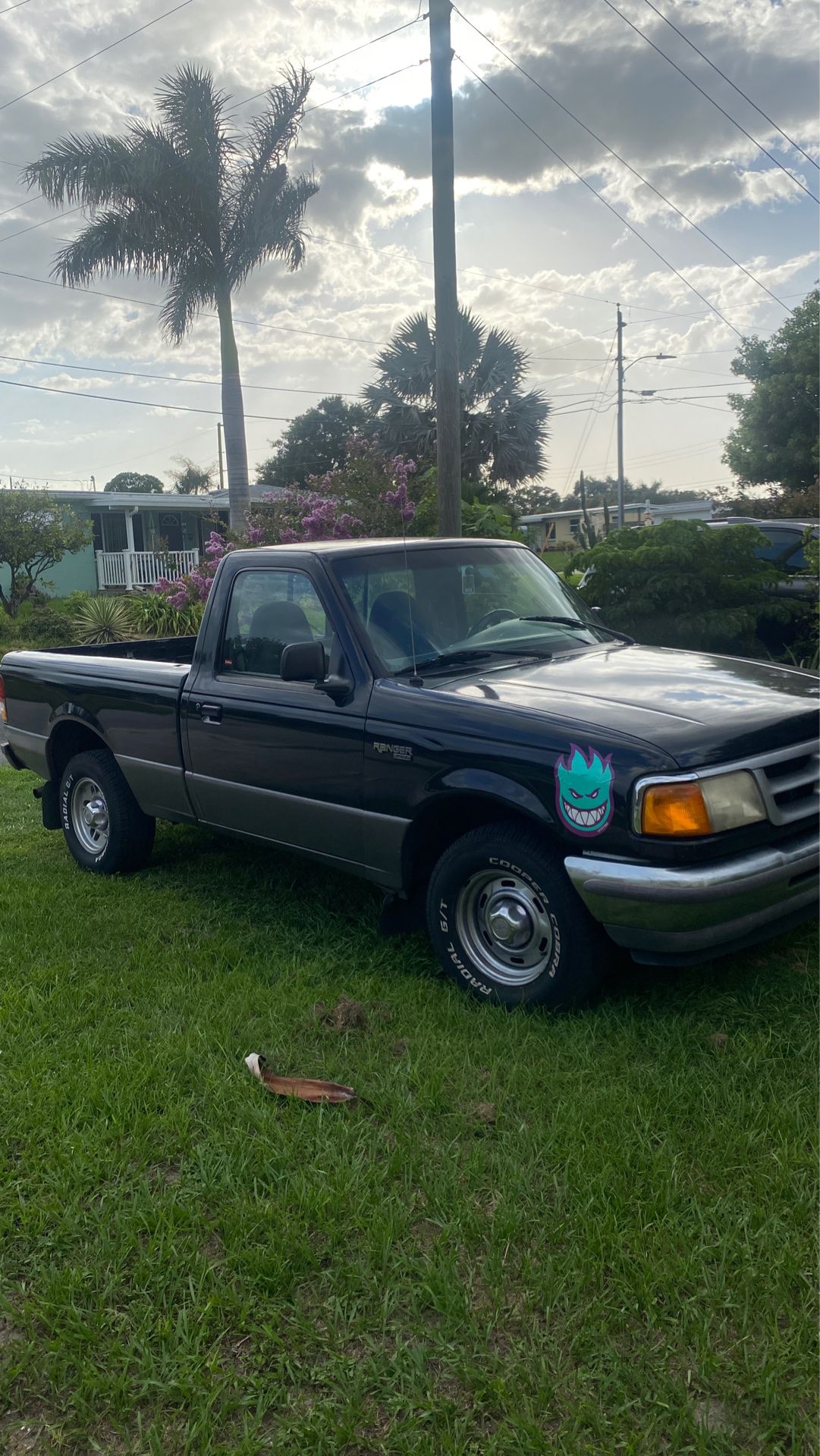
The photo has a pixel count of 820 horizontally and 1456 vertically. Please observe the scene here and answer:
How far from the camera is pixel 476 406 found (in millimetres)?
30859

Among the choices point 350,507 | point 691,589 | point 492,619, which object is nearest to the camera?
point 492,619

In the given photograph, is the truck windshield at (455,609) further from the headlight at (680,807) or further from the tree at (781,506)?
the tree at (781,506)

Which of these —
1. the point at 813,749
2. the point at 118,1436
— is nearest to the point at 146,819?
the point at 813,749

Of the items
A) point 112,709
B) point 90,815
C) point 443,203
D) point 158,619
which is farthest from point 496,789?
point 158,619

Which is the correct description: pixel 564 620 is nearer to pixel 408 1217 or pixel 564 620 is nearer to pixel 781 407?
pixel 408 1217

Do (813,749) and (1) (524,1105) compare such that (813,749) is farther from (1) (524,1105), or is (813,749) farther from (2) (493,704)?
(1) (524,1105)

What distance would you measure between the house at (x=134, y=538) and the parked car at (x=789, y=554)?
19.6 m

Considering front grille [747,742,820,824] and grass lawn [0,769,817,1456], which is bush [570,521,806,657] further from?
front grille [747,742,820,824]

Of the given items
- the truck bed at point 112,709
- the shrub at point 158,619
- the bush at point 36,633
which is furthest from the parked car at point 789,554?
the bush at point 36,633

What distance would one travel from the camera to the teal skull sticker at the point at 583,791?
3.65 meters

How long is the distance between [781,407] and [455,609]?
30.6m

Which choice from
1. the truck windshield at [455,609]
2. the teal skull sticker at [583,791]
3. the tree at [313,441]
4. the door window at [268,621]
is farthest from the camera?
the tree at [313,441]

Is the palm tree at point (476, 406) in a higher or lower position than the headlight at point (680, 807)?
higher

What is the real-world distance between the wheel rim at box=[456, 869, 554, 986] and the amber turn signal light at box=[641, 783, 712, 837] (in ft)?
1.84
